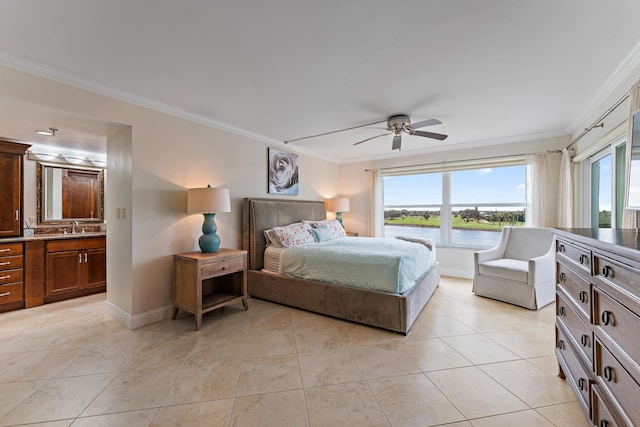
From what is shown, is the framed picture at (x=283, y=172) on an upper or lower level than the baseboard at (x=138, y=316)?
upper

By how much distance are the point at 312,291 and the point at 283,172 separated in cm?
222

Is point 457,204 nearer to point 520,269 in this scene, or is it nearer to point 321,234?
point 520,269

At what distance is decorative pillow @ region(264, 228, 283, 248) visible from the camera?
3752 mm

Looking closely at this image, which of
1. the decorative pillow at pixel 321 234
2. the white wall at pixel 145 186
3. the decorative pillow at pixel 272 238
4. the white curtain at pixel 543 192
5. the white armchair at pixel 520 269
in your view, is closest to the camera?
the white wall at pixel 145 186

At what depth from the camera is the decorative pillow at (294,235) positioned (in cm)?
371

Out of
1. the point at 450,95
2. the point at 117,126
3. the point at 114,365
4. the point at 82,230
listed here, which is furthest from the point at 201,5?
the point at 82,230

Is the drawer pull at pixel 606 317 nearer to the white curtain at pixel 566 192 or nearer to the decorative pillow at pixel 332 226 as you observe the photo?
the white curtain at pixel 566 192

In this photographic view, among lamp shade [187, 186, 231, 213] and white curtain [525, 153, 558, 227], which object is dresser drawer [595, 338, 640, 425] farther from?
white curtain [525, 153, 558, 227]

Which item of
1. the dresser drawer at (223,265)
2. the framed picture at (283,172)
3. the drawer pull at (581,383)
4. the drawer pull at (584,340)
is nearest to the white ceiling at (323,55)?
the framed picture at (283,172)

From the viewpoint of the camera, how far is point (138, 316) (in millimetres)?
2777

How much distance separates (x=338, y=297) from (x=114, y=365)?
2.05m

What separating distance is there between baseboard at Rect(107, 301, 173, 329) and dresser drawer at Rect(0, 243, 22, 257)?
138 cm

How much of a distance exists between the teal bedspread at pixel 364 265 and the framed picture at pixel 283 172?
1309 mm

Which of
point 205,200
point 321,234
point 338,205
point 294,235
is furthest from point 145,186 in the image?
point 338,205
